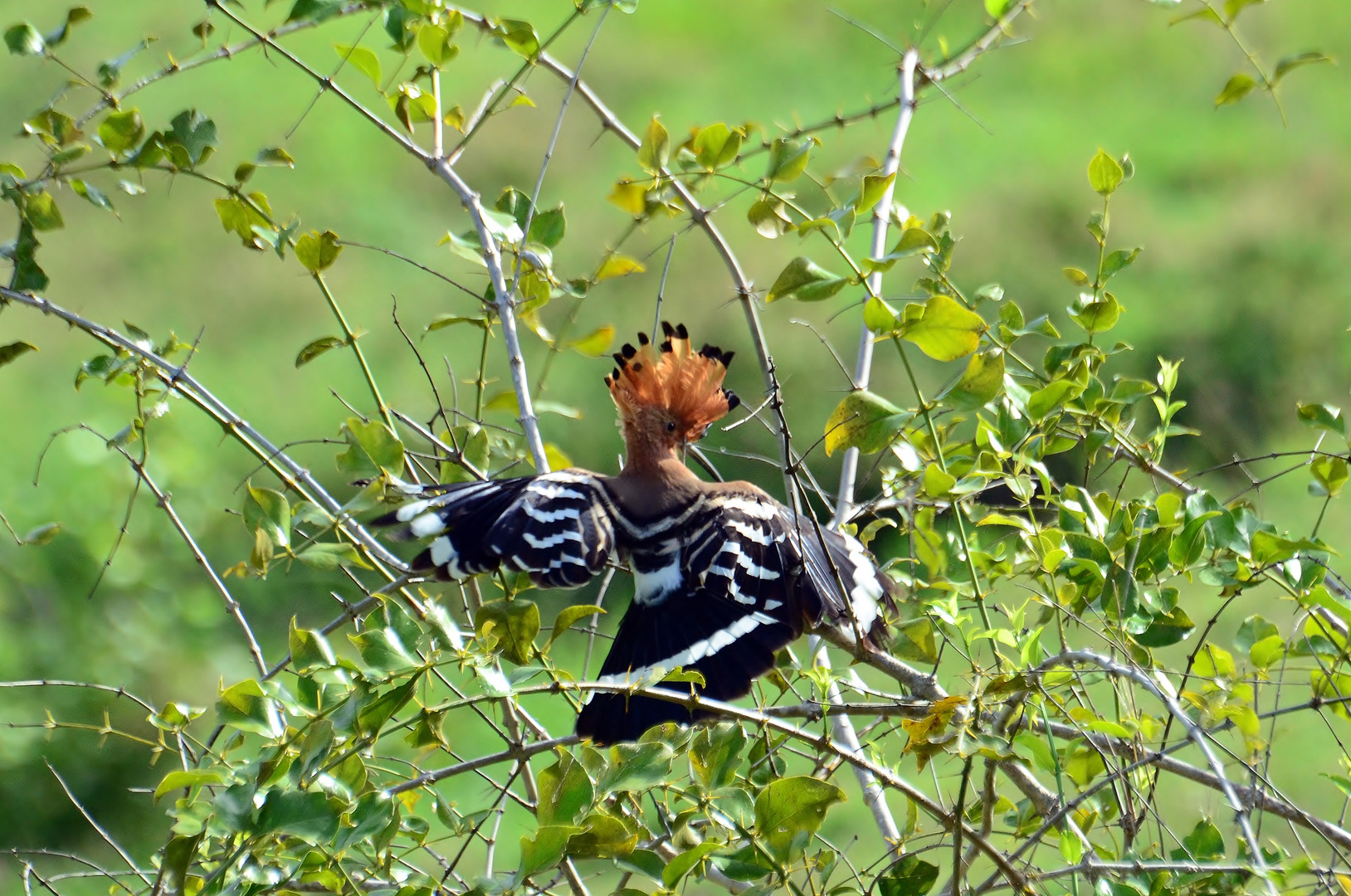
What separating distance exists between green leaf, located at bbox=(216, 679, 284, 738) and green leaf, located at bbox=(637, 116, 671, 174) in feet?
1.69

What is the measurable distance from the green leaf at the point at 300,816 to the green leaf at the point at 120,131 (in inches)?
23.9

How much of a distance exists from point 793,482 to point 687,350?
0.43 m

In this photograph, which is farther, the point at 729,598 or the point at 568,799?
the point at 729,598

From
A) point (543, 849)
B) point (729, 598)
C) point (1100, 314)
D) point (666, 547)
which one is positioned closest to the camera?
point (543, 849)

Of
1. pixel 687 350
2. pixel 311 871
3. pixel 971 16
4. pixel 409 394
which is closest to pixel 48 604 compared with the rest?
pixel 409 394

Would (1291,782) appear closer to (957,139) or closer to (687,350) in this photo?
(687,350)

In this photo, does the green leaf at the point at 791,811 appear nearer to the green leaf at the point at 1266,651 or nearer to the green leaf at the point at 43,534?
the green leaf at the point at 1266,651

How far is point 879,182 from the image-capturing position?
771mm

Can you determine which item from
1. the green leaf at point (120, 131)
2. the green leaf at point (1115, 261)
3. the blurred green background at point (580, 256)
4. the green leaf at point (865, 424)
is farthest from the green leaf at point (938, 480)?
the blurred green background at point (580, 256)

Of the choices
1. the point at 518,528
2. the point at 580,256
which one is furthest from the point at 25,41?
the point at 580,256

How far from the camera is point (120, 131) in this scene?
1007 mm

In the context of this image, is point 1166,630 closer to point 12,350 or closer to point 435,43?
point 435,43

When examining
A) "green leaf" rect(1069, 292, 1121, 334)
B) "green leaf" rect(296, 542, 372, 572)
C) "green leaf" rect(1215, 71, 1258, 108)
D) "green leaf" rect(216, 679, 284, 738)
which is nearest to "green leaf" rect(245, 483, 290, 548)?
"green leaf" rect(296, 542, 372, 572)

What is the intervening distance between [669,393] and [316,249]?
0.44 m
